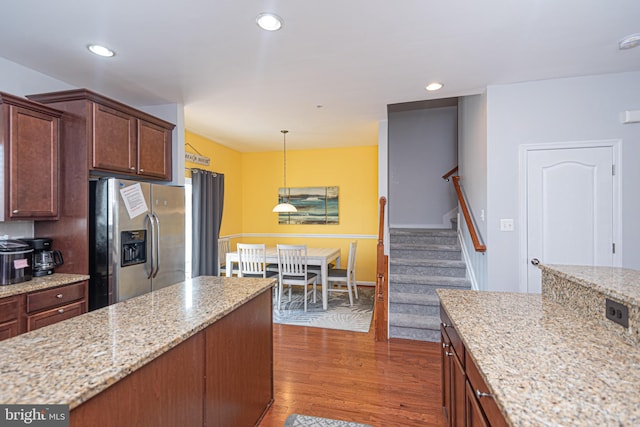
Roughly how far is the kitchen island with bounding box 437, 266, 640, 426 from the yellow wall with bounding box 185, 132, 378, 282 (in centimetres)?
397

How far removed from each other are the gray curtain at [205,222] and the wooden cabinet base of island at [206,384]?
2872mm

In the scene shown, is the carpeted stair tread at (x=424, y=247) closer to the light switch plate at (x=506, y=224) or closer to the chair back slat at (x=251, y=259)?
the light switch plate at (x=506, y=224)

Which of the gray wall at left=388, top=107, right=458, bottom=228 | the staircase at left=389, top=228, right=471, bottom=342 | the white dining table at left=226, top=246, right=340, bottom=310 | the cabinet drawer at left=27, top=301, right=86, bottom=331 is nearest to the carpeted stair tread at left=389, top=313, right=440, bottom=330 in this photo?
the staircase at left=389, top=228, right=471, bottom=342

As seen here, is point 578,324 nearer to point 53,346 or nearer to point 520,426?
point 520,426

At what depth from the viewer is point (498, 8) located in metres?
1.87

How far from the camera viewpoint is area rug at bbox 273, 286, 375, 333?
12.3 ft

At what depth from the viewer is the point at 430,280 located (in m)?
3.62

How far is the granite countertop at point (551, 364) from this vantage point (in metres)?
0.77

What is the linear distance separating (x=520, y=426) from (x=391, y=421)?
62.0 inches

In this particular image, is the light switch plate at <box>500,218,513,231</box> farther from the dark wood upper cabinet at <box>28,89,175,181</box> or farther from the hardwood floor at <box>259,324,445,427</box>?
the dark wood upper cabinet at <box>28,89,175,181</box>

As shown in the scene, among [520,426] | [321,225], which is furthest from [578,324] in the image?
[321,225]

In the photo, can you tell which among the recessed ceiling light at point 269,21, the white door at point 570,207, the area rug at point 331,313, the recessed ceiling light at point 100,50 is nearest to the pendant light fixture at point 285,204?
the area rug at point 331,313

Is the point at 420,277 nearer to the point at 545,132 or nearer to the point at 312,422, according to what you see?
the point at 545,132

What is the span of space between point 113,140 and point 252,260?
88.7 inches
